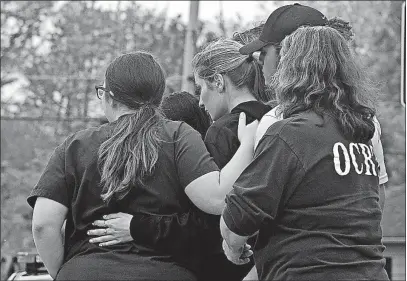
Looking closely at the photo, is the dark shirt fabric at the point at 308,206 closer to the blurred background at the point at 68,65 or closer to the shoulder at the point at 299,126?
the shoulder at the point at 299,126

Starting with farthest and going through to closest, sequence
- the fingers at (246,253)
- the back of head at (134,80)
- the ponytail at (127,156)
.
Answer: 1. the back of head at (134,80)
2. the ponytail at (127,156)
3. the fingers at (246,253)

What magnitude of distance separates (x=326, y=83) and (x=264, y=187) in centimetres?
41

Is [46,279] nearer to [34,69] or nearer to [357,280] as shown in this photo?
[357,280]

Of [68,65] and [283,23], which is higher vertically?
[283,23]

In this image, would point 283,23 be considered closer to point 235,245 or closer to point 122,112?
point 122,112

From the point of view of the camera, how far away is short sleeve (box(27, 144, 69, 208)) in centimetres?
277

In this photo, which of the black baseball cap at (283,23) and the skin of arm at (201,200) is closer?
the skin of arm at (201,200)

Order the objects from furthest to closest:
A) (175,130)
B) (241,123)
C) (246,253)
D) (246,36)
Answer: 1. (246,36)
2. (241,123)
3. (175,130)
4. (246,253)

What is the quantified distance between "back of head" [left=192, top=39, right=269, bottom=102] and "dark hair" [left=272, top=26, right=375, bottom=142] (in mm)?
734

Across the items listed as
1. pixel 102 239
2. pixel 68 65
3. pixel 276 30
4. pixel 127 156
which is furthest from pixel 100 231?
pixel 68 65

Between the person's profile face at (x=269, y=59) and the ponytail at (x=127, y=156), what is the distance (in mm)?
498

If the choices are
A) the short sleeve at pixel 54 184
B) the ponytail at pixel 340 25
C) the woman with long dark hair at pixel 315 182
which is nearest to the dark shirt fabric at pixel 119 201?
the short sleeve at pixel 54 184

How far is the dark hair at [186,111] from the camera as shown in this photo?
3457 mm

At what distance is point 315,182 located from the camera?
→ 7.82 ft
